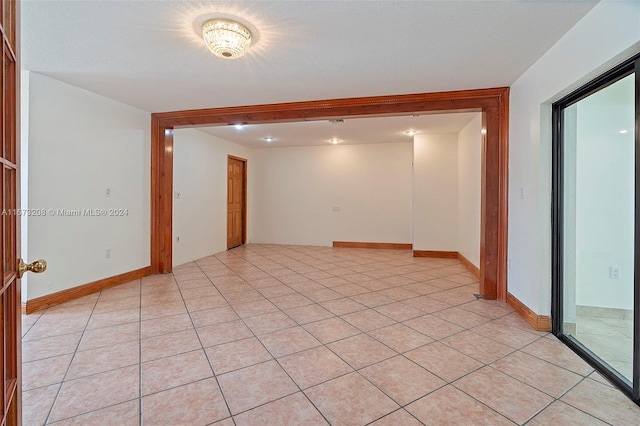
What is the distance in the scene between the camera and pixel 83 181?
345cm

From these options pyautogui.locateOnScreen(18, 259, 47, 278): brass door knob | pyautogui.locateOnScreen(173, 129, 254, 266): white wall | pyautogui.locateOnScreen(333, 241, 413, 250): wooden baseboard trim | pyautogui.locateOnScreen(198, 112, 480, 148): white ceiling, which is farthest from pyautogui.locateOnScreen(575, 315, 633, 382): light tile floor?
pyautogui.locateOnScreen(173, 129, 254, 266): white wall

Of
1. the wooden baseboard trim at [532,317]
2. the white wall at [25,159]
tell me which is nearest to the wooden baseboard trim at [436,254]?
the wooden baseboard trim at [532,317]

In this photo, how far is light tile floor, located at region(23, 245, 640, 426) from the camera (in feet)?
5.18

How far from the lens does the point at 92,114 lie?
140 inches

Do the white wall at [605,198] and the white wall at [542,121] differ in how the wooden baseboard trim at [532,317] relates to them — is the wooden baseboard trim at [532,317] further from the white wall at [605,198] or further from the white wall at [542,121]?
the white wall at [605,198]

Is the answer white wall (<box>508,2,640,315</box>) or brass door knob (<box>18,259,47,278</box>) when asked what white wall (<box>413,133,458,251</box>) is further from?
brass door knob (<box>18,259,47,278</box>)

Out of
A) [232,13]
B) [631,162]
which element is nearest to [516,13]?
[631,162]

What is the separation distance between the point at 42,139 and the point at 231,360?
299 cm

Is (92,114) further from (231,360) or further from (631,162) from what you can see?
(631,162)

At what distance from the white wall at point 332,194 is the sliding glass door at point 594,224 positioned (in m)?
4.06

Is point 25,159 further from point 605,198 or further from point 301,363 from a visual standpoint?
point 605,198

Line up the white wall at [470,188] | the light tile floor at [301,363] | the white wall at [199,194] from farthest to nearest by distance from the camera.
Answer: the white wall at [199,194], the white wall at [470,188], the light tile floor at [301,363]

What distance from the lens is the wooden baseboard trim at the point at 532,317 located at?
2553 millimetres

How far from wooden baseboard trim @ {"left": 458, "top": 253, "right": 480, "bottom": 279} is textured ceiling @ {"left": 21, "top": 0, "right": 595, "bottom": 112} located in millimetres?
2585
